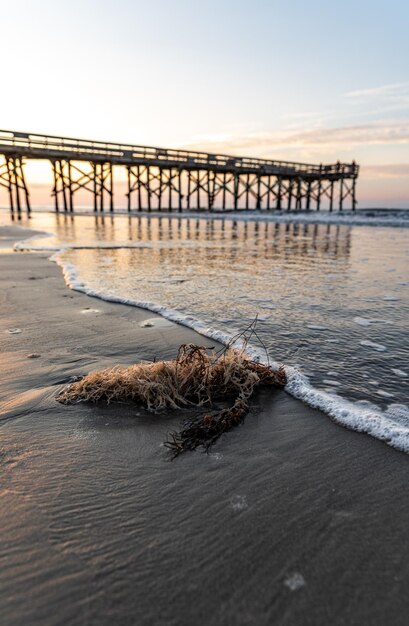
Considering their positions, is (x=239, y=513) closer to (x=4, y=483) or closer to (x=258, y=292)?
(x=4, y=483)

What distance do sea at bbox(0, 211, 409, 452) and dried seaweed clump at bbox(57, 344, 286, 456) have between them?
434mm

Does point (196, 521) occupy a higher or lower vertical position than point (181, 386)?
lower

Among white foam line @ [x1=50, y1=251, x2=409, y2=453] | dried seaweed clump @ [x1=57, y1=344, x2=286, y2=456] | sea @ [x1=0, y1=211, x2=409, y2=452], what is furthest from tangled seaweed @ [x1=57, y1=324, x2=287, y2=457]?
sea @ [x1=0, y1=211, x2=409, y2=452]

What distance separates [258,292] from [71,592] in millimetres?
5056

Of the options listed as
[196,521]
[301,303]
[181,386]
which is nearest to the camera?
[196,521]

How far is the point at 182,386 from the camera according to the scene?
2.70 m

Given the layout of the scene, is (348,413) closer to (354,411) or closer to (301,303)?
(354,411)

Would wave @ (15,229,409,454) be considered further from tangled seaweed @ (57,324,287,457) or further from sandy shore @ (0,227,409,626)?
tangled seaweed @ (57,324,287,457)

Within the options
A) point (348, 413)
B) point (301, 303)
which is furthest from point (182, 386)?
point (301, 303)

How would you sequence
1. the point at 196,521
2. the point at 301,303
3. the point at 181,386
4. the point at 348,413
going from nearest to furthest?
the point at 196,521 < the point at 348,413 < the point at 181,386 < the point at 301,303

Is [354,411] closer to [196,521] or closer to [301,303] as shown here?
[196,521]

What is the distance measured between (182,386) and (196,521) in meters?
1.13

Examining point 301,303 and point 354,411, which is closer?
point 354,411

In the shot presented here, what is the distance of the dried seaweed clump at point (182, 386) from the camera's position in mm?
2588
